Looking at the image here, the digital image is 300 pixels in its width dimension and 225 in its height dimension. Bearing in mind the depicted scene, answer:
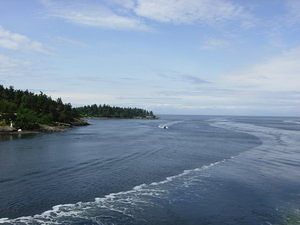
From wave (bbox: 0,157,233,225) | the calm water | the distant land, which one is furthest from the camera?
the distant land

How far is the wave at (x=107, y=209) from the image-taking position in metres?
18.2

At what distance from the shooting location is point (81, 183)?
88.0 feet

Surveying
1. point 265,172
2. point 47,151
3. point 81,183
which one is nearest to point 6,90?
point 47,151

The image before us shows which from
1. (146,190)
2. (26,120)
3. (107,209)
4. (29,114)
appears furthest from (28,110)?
(107,209)

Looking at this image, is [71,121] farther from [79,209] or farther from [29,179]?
[79,209]

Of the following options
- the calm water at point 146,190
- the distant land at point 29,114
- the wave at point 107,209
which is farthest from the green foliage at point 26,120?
the wave at point 107,209

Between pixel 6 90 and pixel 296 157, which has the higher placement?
pixel 6 90

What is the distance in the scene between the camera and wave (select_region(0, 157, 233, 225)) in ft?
59.8

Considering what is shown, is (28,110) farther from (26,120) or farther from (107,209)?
(107,209)

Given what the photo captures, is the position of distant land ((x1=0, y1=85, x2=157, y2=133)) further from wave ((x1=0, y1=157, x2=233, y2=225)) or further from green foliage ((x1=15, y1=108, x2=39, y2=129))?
wave ((x1=0, y1=157, x2=233, y2=225))

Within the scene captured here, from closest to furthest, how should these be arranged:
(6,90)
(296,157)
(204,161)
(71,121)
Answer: (204,161) < (296,157) < (6,90) < (71,121)

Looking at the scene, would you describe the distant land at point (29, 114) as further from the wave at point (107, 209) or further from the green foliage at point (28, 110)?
the wave at point (107, 209)

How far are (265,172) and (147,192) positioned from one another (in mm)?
15621

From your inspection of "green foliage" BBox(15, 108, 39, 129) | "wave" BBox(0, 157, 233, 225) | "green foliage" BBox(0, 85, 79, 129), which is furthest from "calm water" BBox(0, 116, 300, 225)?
"green foliage" BBox(0, 85, 79, 129)
